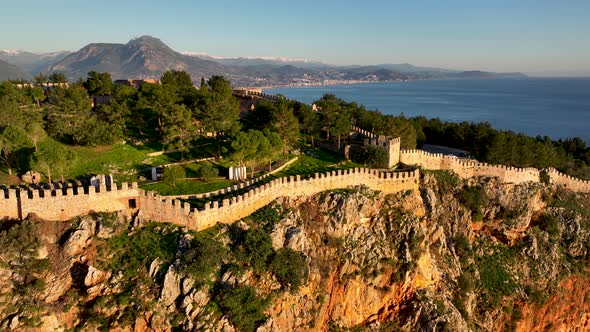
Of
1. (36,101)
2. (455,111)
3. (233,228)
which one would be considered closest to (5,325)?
(233,228)

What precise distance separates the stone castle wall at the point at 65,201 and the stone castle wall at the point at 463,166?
27157 mm

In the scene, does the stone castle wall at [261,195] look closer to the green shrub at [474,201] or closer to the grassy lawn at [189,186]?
the grassy lawn at [189,186]

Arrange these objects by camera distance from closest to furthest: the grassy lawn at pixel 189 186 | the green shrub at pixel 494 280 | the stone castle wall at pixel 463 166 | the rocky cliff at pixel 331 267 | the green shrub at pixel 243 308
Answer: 1. the rocky cliff at pixel 331 267
2. the green shrub at pixel 243 308
3. the grassy lawn at pixel 189 186
4. the green shrub at pixel 494 280
5. the stone castle wall at pixel 463 166

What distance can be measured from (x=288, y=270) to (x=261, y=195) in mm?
6192

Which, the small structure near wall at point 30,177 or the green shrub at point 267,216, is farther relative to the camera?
the small structure near wall at point 30,177

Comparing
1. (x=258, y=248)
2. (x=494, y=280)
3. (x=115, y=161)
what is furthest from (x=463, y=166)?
(x=115, y=161)

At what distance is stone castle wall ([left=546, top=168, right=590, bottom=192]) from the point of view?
1864 inches

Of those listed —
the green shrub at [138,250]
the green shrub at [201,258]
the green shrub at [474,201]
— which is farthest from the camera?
the green shrub at [474,201]

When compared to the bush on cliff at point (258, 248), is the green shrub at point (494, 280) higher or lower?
lower

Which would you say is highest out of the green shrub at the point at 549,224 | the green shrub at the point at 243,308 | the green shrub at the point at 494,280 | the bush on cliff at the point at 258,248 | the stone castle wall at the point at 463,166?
the stone castle wall at the point at 463,166

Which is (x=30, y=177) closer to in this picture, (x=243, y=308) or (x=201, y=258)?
(x=201, y=258)

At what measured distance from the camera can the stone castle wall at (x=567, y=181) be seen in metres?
47.3

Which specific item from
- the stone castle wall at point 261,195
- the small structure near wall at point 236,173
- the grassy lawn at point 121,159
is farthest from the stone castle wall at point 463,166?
the grassy lawn at point 121,159

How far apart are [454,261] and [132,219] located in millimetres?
26972
